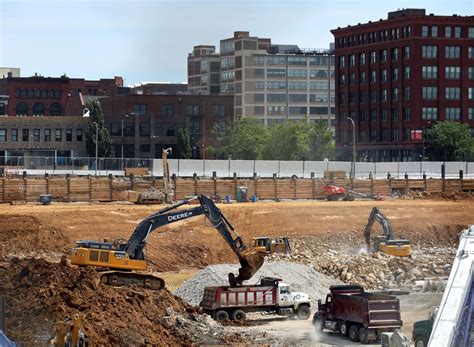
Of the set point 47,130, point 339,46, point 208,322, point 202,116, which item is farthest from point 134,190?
point 339,46

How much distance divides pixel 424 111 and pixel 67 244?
77176 mm

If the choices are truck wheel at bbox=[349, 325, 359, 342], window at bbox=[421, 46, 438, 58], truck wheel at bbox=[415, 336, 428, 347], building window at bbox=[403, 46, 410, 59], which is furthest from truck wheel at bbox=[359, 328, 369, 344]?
building window at bbox=[403, 46, 410, 59]

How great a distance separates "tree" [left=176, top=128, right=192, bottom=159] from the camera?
134m

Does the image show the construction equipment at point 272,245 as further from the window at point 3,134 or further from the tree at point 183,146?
the window at point 3,134

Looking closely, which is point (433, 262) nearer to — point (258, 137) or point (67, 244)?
point (67, 244)

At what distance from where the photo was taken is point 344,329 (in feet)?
153

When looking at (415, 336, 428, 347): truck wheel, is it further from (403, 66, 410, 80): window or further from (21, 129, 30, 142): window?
(403, 66, 410, 80): window

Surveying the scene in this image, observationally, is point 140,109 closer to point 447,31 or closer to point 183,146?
point 183,146

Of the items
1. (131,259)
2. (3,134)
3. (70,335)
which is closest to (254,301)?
(131,259)

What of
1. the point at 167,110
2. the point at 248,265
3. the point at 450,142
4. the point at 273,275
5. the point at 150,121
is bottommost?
the point at 273,275

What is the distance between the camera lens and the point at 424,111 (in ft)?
465

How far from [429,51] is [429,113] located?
8.29m

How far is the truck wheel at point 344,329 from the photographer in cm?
4628

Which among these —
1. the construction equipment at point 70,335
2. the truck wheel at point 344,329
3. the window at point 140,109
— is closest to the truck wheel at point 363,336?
the truck wheel at point 344,329
